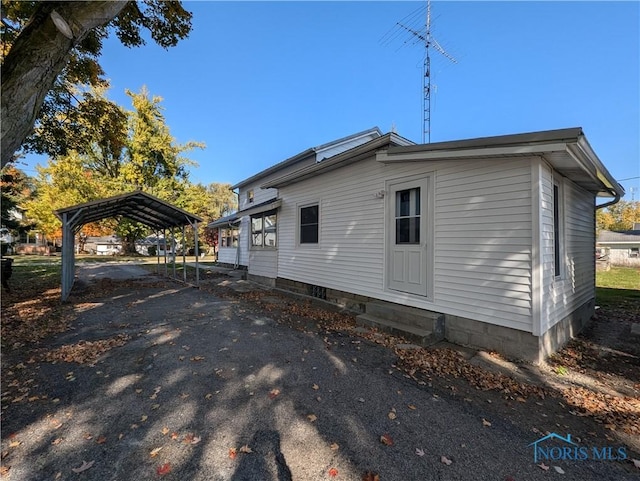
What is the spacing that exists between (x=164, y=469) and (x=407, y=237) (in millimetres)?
4949

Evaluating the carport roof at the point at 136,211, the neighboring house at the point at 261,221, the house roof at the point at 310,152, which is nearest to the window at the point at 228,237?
the neighboring house at the point at 261,221

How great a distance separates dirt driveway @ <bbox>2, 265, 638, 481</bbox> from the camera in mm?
2131

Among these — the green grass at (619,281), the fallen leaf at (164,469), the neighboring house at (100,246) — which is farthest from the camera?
the neighboring house at (100,246)

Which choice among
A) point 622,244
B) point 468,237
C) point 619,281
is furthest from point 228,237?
point 622,244

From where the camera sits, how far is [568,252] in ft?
17.5

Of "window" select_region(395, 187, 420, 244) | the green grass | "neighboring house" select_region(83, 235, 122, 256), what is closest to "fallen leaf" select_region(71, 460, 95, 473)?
"window" select_region(395, 187, 420, 244)

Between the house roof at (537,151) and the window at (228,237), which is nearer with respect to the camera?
the house roof at (537,151)

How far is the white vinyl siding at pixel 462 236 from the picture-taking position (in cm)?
416

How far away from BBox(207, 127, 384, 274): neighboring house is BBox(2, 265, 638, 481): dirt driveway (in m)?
5.56

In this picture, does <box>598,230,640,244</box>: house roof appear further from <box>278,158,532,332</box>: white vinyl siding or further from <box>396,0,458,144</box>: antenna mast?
<box>278,158,532,332</box>: white vinyl siding

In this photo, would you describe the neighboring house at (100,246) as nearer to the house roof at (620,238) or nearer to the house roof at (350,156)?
the house roof at (350,156)

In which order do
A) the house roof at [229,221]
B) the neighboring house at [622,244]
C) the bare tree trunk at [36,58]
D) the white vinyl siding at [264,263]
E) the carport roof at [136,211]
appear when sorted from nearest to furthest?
the bare tree trunk at [36,58] → the carport roof at [136,211] → the white vinyl siding at [264,263] → the house roof at [229,221] → the neighboring house at [622,244]

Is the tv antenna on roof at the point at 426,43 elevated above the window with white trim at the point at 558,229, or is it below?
above

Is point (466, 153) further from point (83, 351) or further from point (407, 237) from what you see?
point (83, 351)
